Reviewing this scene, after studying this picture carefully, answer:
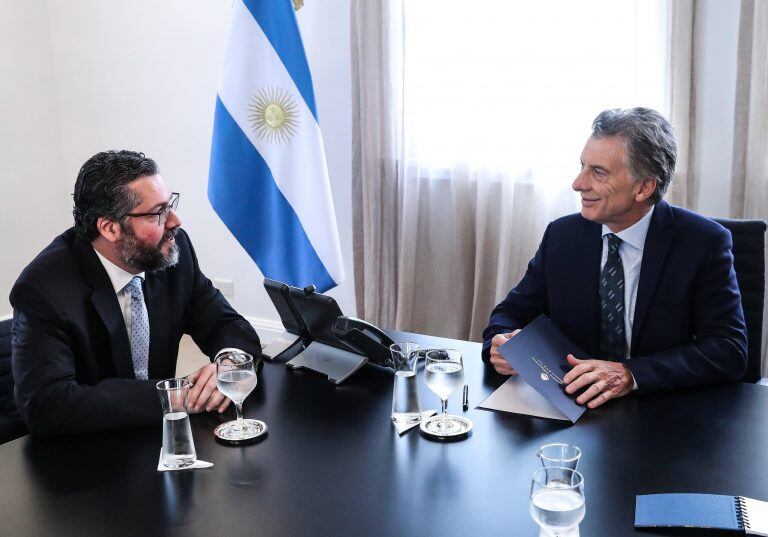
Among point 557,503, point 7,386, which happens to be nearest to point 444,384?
point 557,503

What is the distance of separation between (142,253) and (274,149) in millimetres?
1176

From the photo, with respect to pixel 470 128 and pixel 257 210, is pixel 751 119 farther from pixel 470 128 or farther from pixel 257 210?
pixel 257 210

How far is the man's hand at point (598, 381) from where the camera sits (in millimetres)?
1555

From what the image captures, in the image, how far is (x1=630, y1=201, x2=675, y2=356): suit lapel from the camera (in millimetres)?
1873

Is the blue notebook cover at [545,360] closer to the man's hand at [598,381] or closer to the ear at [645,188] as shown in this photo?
the man's hand at [598,381]

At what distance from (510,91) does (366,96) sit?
699 mm

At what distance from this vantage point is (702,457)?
133 cm

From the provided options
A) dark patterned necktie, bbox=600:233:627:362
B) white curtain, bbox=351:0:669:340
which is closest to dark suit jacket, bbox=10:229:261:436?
dark patterned necktie, bbox=600:233:627:362

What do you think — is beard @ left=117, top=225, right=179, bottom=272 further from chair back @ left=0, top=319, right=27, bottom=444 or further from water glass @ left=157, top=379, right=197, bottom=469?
water glass @ left=157, top=379, right=197, bottom=469

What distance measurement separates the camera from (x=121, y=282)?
183cm

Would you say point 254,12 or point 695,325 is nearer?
point 695,325

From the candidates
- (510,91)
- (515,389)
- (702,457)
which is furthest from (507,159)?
(702,457)

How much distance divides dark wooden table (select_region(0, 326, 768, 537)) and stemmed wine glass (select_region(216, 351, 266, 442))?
0.10 ft

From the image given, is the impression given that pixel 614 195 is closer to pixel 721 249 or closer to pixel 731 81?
pixel 721 249
